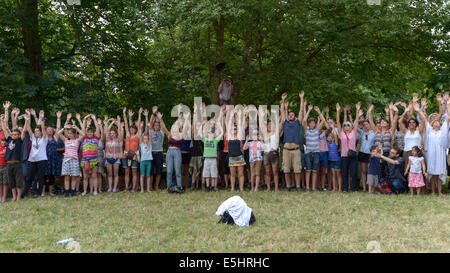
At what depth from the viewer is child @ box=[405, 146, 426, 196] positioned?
870cm

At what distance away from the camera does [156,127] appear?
34.0 ft

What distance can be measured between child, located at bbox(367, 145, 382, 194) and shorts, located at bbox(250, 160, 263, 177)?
2.74 m

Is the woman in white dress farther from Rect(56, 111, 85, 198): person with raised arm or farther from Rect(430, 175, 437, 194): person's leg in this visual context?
Rect(56, 111, 85, 198): person with raised arm

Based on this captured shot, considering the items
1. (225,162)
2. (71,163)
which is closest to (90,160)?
(71,163)

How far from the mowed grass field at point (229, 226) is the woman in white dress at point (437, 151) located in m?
0.62

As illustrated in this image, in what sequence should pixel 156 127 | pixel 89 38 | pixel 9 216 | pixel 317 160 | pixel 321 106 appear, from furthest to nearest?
pixel 89 38 → pixel 321 106 → pixel 156 127 → pixel 317 160 → pixel 9 216

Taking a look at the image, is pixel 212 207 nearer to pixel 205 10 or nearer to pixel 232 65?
pixel 205 10

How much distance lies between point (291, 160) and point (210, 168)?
216 cm

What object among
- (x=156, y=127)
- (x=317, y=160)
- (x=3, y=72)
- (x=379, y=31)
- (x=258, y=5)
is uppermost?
(x=258, y=5)

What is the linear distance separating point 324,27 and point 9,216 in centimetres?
978

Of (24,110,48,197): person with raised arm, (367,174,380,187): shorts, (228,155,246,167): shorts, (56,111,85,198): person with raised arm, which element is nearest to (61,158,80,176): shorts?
(56,111,85,198): person with raised arm

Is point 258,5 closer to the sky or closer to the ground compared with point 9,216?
closer to the sky

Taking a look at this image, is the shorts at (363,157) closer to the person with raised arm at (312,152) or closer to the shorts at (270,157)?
the person with raised arm at (312,152)

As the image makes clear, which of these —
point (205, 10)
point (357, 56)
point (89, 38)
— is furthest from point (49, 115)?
point (357, 56)
